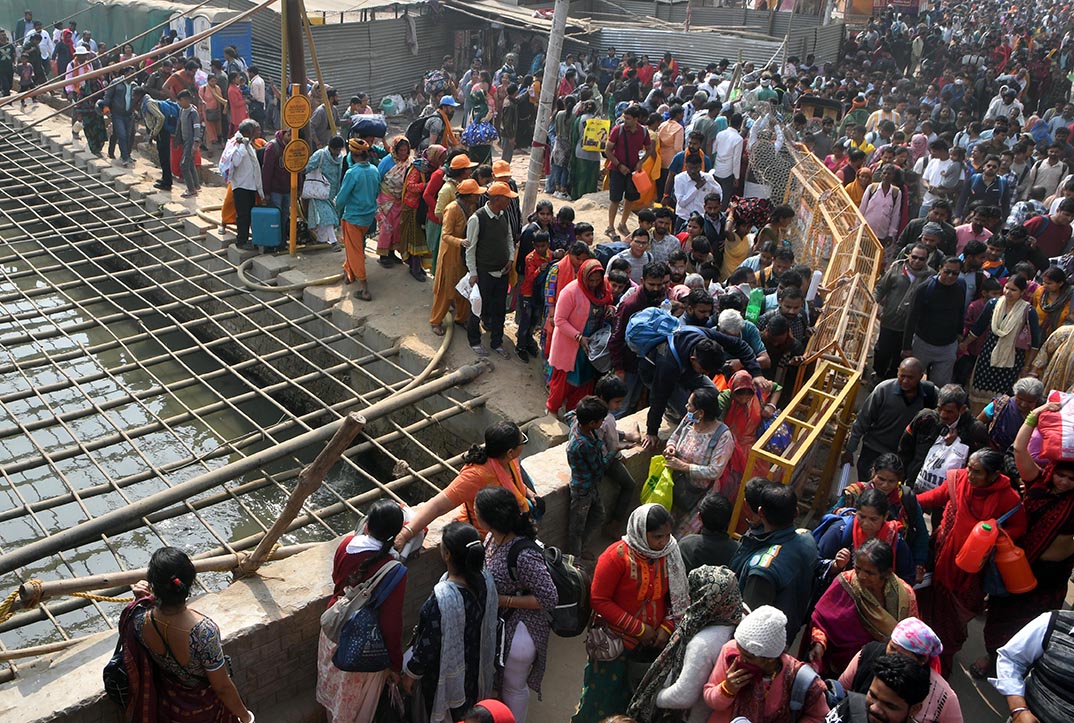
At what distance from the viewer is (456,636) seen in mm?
3688

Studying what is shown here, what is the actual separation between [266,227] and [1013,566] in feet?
26.0

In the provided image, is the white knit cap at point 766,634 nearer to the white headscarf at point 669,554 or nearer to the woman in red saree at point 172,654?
the white headscarf at point 669,554

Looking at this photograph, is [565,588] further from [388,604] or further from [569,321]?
[569,321]

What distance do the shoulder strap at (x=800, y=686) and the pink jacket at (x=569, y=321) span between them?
11.5 feet

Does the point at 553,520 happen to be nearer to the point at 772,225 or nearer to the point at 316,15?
the point at 772,225

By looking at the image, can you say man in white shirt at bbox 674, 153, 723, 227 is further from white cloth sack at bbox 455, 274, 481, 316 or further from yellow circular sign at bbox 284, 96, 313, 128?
yellow circular sign at bbox 284, 96, 313, 128

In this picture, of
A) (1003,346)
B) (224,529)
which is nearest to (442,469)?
(224,529)

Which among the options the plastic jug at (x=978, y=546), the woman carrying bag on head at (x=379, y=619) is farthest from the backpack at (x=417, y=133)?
the plastic jug at (x=978, y=546)

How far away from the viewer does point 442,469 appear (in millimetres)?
6730

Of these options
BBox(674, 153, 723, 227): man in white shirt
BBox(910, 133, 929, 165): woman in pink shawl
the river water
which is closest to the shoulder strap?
the river water

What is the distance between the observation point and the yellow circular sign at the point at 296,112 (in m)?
9.23

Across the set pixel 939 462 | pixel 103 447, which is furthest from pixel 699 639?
pixel 103 447

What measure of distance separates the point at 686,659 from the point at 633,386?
3.45 meters

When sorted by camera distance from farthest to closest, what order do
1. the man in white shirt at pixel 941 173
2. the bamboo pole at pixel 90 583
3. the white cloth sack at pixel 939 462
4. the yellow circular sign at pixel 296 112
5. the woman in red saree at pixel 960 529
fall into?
the man in white shirt at pixel 941 173, the yellow circular sign at pixel 296 112, the white cloth sack at pixel 939 462, the woman in red saree at pixel 960 529, the bamboo pole at pixel 90 583
